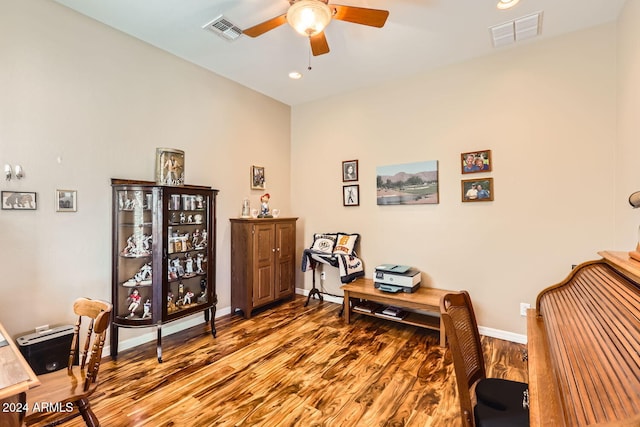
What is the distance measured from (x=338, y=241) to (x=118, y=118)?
113 inches

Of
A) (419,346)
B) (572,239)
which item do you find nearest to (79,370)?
(419,346)

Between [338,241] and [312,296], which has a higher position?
[338,241]

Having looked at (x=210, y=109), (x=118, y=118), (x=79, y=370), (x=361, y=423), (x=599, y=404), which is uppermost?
(x=210, y=109)

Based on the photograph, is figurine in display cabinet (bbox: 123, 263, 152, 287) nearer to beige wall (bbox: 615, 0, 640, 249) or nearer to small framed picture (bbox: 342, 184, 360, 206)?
small framed picture (bbox: 342, 184, 360, 206)

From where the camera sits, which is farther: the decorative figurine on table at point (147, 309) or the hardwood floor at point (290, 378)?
the decorative figurine on table at point (147, 309)

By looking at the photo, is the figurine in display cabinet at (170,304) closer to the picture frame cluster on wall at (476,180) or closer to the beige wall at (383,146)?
the beige wall at (383,146)

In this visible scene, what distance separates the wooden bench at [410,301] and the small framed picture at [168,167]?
2325 mm

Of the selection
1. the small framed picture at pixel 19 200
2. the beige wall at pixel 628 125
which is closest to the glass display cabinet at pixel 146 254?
the small framed picture at pixel 19 200

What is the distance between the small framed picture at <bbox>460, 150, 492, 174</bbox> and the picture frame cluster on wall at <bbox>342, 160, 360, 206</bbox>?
1.37m

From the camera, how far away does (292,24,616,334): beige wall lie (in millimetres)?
2695

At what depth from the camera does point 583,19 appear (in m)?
2.58

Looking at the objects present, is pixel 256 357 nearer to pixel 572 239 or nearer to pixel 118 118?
pixel 118 118

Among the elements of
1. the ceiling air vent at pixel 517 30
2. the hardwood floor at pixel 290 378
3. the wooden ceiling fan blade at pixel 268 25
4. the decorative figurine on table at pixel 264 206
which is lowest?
the hardwood floor at pixel 290 378

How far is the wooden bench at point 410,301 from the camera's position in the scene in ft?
10.0
